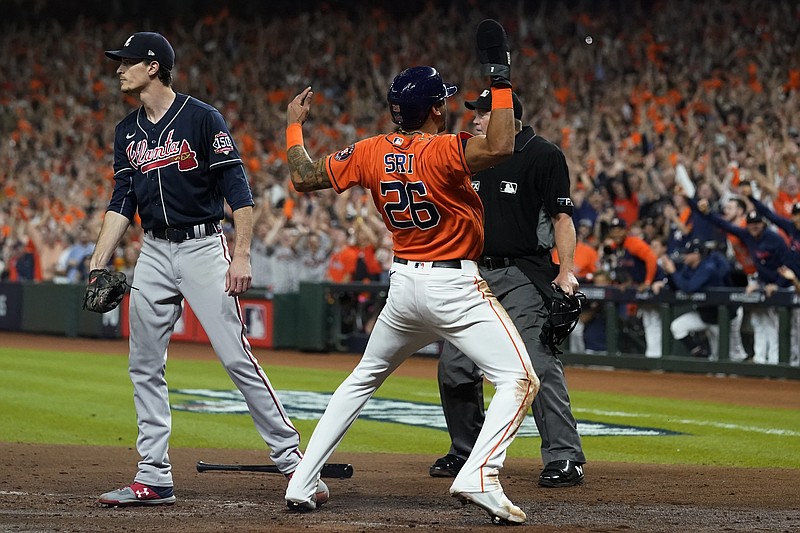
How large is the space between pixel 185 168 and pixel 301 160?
624mm

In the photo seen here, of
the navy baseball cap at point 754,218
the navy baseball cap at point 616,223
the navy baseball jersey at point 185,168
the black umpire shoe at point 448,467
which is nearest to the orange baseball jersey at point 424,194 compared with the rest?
the navy baseball jersey at point 185,168

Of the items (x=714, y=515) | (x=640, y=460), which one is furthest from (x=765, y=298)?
(x=714, y=515)

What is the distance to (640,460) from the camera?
777 centimetres

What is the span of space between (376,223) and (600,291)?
15.2ft

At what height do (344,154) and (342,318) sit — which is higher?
(344,154)

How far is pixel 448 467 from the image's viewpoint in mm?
6645

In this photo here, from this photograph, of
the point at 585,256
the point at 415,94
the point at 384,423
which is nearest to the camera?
the point at 415,94

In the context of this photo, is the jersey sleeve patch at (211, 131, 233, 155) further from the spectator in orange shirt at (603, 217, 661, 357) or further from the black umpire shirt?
the spectator in orange shirt at (603, 217, 661, 357)

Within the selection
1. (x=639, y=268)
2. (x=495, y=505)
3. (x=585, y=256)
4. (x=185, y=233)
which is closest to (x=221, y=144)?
(x=185, y=233)

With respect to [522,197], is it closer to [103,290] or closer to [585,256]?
[103,290]

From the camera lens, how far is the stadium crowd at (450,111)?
15344 millimetres

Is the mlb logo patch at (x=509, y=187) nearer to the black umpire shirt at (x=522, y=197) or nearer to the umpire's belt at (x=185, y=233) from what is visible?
the black umpire shirt at (x=522, y=197)

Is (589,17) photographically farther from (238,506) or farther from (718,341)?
(238,506)

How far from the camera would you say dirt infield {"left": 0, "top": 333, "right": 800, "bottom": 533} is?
5043 mm
